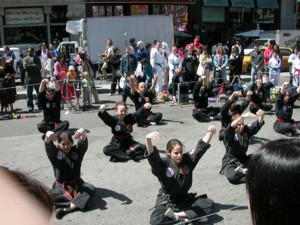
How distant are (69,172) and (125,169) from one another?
157 centimetres

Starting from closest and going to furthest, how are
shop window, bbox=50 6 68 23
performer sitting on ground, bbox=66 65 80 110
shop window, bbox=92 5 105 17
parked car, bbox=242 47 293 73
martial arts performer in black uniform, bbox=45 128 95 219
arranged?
martial arts performer in black uniform, bbox=45 128 95 219 < performer sitting on ground, bbox=66 65 80 110 < parked car, bbox=242 47 293 73 < shop window, bbox=50 6 68 23 < shop window, bbox=92 5 105 17

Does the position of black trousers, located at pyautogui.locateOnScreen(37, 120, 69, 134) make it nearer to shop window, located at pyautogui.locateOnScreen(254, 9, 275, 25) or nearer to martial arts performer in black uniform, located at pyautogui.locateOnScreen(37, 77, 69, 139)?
martial arts performer in black uniform, located at pyautogui.locateOnScreen(37, 77, 69, 139)

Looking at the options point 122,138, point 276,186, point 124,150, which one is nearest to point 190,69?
point 122,138

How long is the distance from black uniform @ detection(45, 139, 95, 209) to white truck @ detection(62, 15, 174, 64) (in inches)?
559

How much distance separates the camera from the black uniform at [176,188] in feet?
18.2

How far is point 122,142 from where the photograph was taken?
26.8 ft

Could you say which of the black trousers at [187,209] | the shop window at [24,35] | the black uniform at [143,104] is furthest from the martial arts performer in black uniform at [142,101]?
the shop window at [24,35]

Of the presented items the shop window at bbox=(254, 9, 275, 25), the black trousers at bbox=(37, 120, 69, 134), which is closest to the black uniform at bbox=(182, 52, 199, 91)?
the black trousers at bbox=(37, 120, 69, 134)

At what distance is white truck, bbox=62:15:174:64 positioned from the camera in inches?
781

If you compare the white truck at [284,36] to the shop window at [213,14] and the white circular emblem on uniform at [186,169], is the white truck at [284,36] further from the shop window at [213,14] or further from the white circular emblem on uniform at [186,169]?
the white circular emblem on uniform at [186,169]

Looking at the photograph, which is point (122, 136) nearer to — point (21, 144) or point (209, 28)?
point (21, 144)

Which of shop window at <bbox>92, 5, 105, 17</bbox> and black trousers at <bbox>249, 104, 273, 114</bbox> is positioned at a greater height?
shop window at <bbox>92, 5, 105, 17</bbox>

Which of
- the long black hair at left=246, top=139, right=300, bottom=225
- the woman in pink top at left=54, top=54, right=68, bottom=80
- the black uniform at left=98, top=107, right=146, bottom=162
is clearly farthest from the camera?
the woman in pink top at left=54, top=54, right=68, bottom=80

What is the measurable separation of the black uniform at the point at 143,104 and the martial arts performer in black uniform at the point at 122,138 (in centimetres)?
217
